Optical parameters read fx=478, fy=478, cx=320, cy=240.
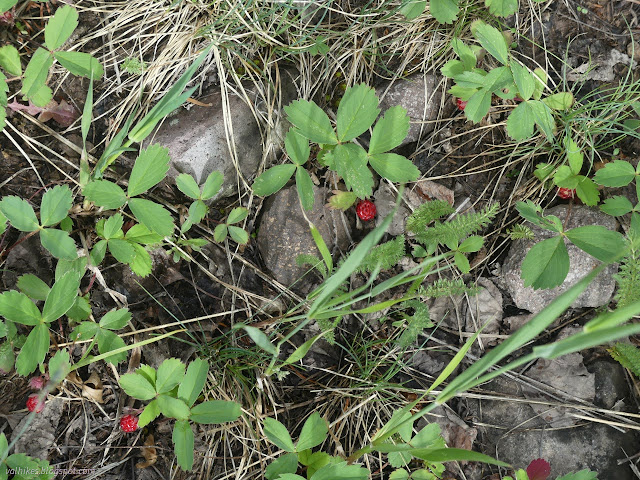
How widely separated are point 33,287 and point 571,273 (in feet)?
9.30

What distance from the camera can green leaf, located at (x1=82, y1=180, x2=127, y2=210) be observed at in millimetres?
2303

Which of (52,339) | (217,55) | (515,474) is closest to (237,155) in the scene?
(217,55)

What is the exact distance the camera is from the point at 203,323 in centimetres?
259

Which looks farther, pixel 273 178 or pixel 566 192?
pixel 566 192

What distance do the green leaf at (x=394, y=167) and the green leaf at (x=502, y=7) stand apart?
1002 millimetres

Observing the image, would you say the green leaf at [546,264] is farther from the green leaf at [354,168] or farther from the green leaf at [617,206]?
the green leaf at [354,168]

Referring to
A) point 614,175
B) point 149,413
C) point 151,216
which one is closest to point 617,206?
point 614,175

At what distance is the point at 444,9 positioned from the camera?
2.55 m

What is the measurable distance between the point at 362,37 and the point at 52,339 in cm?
236

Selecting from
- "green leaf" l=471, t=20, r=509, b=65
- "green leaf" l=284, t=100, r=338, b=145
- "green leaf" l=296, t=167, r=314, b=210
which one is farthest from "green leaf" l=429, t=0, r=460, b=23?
"green leaf" l=296, t=167, r=314, b=210

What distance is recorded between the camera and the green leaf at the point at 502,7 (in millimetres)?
2578

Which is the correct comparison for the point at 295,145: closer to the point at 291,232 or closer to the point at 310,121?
the point at 310,121

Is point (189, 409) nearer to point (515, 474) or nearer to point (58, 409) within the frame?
point (58, 409)

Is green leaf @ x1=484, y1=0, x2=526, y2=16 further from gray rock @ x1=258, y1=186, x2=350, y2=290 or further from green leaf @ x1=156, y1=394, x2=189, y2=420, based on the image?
green leaf @ x1=156, y1=394, x2=189, y2=420
